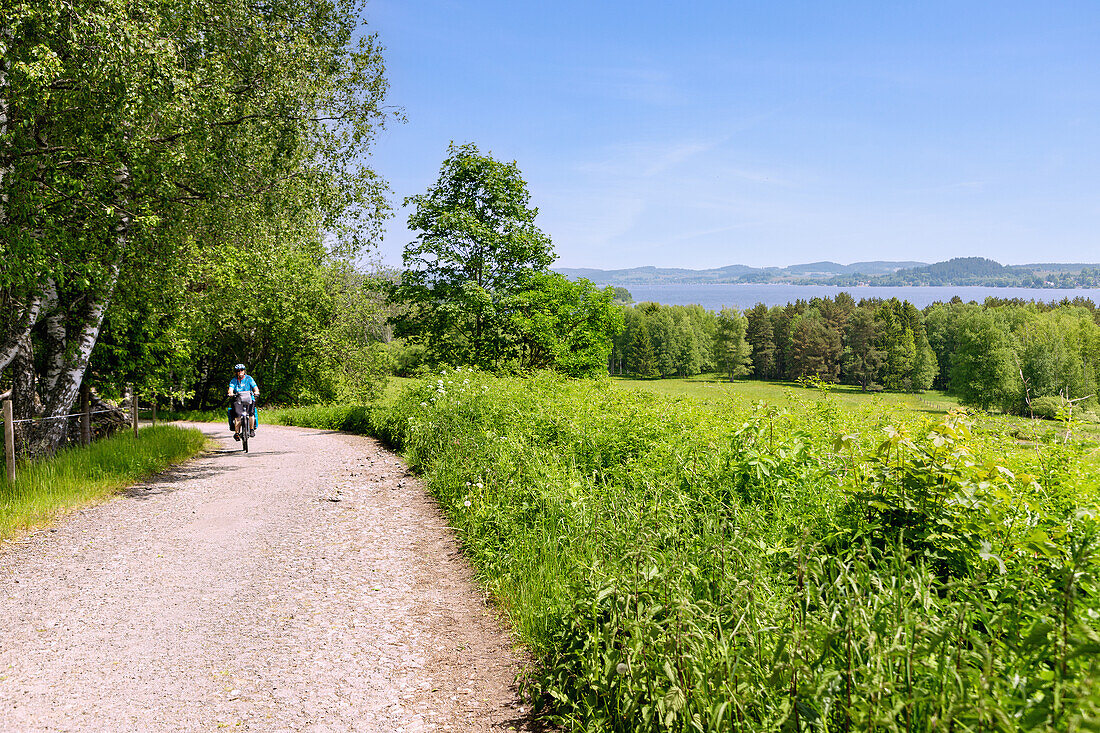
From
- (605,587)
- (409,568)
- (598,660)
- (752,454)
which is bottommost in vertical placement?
(409,568)

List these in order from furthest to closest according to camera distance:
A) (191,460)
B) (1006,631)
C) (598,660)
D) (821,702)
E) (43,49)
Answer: (191,460) < (43,49) < (598,660) < (1006,631) < (821,702)

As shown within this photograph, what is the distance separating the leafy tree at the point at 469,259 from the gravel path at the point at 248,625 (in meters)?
16.2

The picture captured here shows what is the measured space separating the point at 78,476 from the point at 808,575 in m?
10.5

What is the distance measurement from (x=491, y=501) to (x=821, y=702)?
5734mm

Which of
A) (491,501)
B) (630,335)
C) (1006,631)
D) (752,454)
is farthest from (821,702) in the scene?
(630,335)

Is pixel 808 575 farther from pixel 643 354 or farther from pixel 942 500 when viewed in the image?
pixel 643 354

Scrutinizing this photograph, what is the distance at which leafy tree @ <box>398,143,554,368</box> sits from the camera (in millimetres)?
24641

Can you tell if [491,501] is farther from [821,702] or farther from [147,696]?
[821,702]

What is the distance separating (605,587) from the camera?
4.31 meters

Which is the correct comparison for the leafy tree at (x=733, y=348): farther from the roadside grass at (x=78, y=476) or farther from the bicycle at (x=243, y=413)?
the roadside grass at (x=78, y=476)

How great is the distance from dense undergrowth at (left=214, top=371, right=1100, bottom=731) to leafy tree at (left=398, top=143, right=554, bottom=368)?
57.3ft

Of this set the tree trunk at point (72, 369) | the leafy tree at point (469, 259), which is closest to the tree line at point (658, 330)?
the leafy tree at point (469, 259)

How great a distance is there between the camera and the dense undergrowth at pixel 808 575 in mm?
2621

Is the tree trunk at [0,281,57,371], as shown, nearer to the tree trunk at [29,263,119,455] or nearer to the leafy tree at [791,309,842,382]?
the tree trunk at [29,263,119,455]
